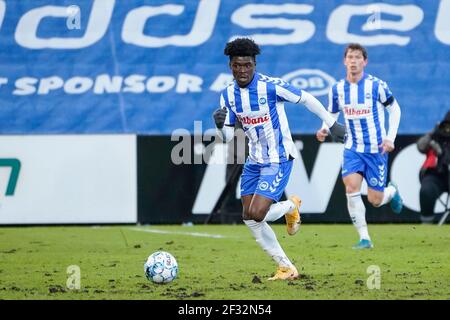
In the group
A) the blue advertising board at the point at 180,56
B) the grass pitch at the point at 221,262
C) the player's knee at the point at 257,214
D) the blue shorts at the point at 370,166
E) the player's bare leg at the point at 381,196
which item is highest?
the blue advertising board at the point at 180,56

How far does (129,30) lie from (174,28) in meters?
0.75

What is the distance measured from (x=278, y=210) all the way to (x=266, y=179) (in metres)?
0.42

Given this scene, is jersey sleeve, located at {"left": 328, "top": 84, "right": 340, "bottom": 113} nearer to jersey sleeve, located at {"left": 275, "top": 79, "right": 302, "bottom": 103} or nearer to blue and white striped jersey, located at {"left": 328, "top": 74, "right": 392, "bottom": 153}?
blue and white striped jersey, located at {"left": 328, "top": 74, "right": 392, "bottom": 153}

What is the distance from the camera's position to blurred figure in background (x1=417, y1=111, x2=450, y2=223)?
15906 mm

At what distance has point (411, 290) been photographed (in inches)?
331

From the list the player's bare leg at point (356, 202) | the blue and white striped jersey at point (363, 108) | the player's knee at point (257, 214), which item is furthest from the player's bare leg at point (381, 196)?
the player's knee at point (257, 214)

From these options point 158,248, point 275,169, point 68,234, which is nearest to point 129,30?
point 68,234

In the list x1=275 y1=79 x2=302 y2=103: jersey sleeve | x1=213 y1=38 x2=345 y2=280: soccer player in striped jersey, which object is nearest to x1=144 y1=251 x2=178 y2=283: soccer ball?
x1=213 y1=38 x2=345 y2=280: soccer player in striped jersey

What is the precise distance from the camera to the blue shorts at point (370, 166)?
12.7 meters

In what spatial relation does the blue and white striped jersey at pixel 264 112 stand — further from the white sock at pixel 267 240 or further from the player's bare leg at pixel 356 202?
the player's bare leg at pixel 356 202

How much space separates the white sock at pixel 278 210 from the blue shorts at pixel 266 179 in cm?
17

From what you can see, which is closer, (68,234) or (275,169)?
(275,169)
